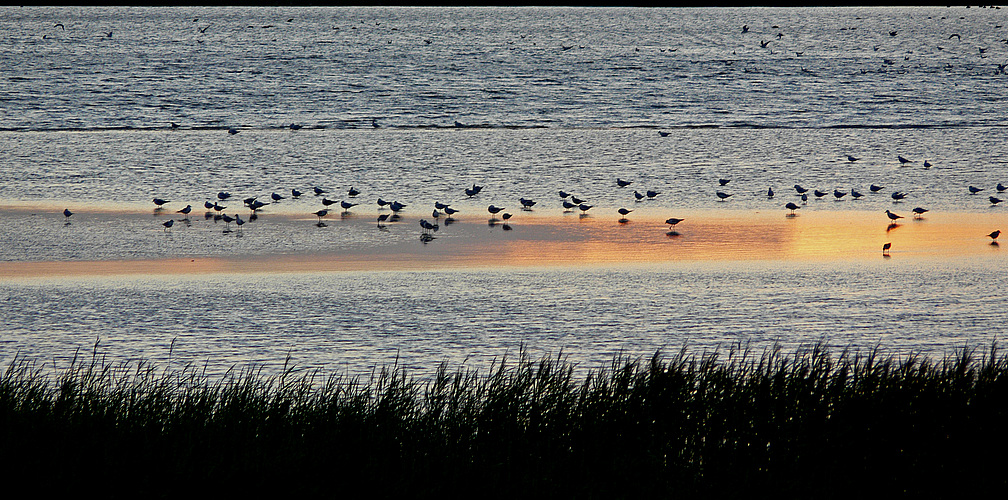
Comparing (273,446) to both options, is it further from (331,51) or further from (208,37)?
(208,37)

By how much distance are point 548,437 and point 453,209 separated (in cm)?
1413

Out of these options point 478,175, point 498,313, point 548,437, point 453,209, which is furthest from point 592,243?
point 548,437

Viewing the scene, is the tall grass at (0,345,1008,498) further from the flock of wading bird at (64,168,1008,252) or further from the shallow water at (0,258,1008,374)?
the flock of wading bird at (64,168,1008,252)

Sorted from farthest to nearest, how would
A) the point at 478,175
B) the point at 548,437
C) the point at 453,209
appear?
the point at 478,175 < the point at 453,209 < the point at 548,437

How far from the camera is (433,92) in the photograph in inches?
2333

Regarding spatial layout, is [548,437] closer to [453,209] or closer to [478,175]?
[453,209]

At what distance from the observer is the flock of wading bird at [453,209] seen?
22.2 metres

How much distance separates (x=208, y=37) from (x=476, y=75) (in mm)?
59723

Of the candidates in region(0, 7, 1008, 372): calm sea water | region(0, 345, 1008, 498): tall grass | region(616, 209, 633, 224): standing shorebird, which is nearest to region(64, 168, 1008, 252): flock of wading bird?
region(616, 209, 633, 224): standing shorebird

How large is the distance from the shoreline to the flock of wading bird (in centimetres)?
21

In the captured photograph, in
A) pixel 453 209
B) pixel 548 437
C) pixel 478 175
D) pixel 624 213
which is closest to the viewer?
pixel 548 437

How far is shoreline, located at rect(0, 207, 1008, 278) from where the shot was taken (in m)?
18.8

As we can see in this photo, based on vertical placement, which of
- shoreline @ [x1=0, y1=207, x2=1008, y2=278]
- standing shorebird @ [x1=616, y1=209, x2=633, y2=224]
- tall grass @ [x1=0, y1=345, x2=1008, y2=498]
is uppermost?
standing shorebird @ [x1=616, y1=209, x2=633, y2=224]

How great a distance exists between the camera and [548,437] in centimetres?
960
